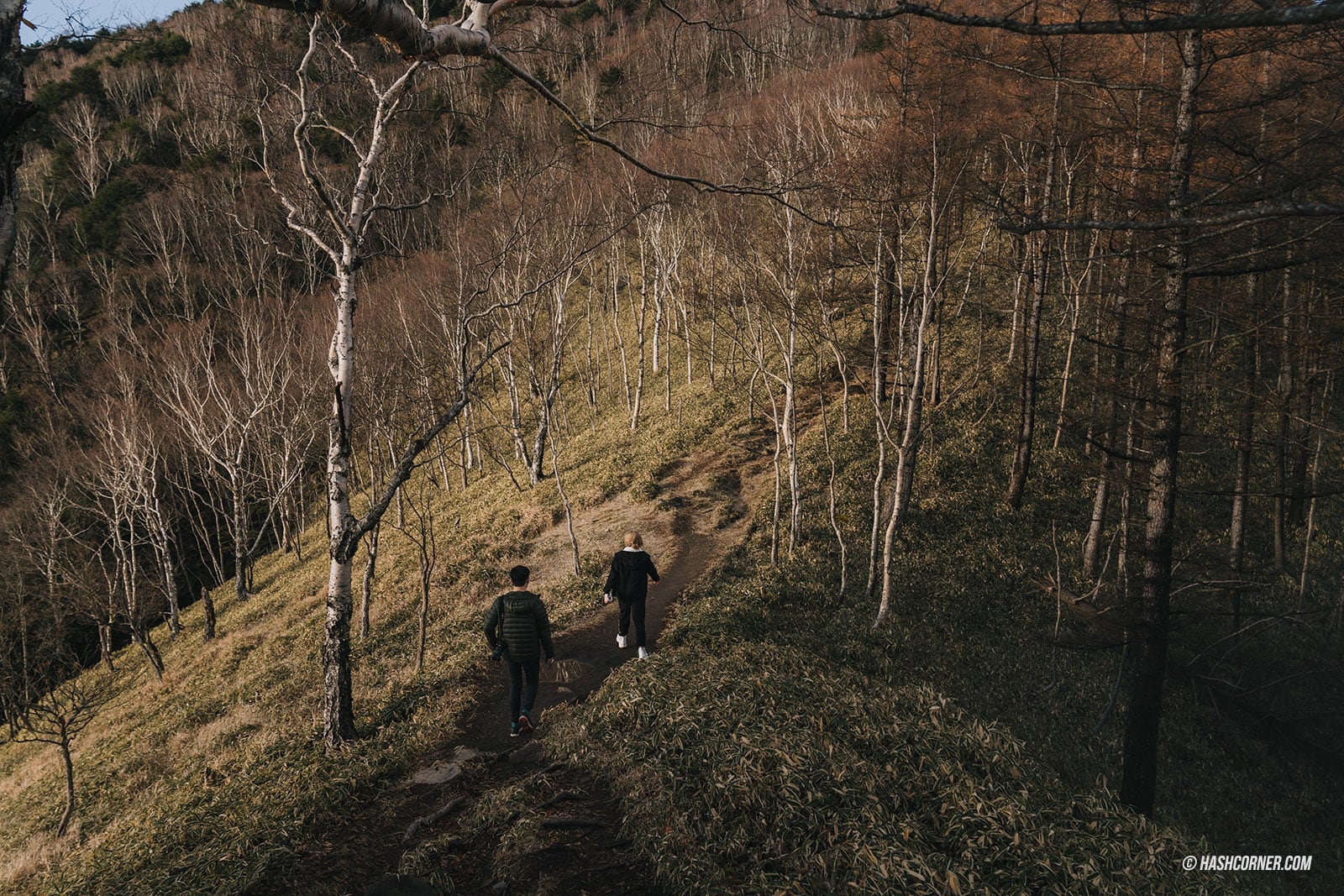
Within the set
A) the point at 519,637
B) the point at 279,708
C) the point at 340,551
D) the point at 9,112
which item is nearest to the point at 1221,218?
the point at 9,112

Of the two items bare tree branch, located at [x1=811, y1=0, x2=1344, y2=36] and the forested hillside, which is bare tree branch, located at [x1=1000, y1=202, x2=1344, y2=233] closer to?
the forested hillside

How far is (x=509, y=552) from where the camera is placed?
20.6 m

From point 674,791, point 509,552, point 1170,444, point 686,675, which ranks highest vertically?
point 1170,444

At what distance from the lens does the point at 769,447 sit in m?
24.7

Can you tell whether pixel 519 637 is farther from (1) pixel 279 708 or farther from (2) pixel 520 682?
(1) pixel 279 708

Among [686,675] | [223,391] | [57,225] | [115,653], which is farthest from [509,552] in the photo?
[57,225]

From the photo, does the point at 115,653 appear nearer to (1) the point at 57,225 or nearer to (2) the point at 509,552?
(2) the point at 509,552

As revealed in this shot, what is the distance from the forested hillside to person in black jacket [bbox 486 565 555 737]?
0.84m

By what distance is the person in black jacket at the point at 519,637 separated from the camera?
28.1 ft

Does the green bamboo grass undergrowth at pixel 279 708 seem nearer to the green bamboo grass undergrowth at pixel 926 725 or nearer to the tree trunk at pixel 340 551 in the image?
the tree trunk at pixel 340 551

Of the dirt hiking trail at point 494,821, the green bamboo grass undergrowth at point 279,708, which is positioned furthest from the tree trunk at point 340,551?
the dirt hiking trail at point 494,821

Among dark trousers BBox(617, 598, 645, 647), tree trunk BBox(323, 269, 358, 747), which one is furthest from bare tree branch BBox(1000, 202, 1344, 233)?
dark trousers BBox(617, 598, 645, 647)

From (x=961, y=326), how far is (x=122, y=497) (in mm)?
35036

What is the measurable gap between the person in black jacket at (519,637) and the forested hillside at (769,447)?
2.74ft
